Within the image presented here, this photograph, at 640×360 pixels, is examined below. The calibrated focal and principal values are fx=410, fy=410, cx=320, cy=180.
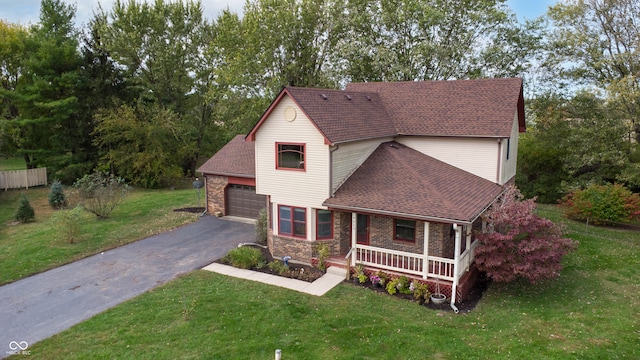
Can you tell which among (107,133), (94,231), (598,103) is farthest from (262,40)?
(598,103)

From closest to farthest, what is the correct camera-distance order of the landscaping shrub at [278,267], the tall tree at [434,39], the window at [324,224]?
1. the landscaping shrub at [278,267]
2. the window at [324,224]
3. the tall tree at [434,39]

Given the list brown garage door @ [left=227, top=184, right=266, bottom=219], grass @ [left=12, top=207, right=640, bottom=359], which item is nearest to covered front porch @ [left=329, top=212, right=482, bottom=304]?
grass @ [left=12, top=207, right=640, bottom=359]

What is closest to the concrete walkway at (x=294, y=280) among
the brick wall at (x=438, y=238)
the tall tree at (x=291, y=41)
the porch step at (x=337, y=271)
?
the porch step at (x=337, y=271)

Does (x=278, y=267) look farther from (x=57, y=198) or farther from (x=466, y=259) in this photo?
(x=57, y=198)

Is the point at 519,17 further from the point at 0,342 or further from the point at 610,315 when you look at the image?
the point at 0,342

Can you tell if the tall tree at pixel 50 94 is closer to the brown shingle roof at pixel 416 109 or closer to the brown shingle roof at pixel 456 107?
the brown shingle roof at pixel 416 109
